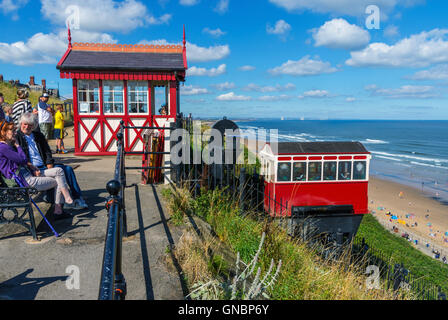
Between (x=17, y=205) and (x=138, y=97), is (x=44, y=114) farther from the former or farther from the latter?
(x=17, y=205)

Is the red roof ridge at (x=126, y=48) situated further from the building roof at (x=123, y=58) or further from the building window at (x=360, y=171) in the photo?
the building window at (x=360, y=171)

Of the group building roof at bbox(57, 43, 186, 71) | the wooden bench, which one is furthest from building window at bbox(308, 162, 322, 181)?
the wooden bench

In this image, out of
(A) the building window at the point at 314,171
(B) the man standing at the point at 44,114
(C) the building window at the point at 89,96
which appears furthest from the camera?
(A) the building window at the point at 314,171

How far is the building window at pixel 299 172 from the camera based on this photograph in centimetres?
1410

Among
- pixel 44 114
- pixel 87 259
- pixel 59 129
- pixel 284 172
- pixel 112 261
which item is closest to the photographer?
pixel 112 261

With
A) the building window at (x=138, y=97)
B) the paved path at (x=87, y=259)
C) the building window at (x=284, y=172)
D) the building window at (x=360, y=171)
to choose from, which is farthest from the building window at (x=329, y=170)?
the paved path at (x=87, y=259)

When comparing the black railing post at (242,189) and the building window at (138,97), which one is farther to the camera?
the building window at (138,97)

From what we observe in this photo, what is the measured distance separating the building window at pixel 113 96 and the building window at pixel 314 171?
784cm

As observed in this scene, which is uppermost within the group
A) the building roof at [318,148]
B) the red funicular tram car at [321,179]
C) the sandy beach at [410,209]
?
the building roof at [318,148]

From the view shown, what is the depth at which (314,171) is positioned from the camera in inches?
555

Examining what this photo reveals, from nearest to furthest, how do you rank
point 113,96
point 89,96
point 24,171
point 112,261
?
point 112,261, point 24,171, point 89,96, point 113,96

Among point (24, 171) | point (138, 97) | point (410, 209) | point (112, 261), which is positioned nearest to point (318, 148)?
point (138, 97)

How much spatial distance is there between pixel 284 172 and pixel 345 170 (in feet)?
8.58

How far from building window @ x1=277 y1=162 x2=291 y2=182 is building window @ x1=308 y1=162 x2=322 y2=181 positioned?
0.85 meters
